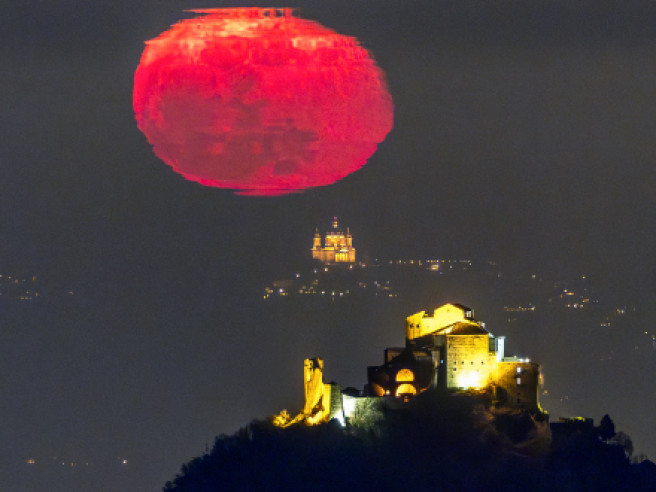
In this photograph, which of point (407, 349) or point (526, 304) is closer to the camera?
point (407, 349)

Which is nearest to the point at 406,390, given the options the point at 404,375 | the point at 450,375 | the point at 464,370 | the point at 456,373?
the point at 404,375

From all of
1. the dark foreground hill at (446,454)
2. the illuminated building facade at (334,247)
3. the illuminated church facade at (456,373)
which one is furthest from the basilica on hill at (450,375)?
the illuminated building facade at (334,247)

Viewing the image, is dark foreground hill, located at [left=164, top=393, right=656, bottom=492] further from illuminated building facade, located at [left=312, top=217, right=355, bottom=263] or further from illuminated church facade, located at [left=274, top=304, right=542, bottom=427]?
illuminated building facade, located at [left=312, top=217, right=355, bottom=263]

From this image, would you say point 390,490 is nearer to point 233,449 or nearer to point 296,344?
point 233,449

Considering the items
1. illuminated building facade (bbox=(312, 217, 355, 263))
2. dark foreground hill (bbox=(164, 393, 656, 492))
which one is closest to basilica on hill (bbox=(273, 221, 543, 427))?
dark foreground hill (bbox=(164, 393, 656, 492))

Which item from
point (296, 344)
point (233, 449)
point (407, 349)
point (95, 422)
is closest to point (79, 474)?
point (95, 422)

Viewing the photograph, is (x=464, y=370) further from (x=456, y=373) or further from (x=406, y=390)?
(x=406, y=390)

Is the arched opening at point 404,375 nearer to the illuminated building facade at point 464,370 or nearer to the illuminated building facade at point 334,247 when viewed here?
the illuminated building facade at point 464,370
